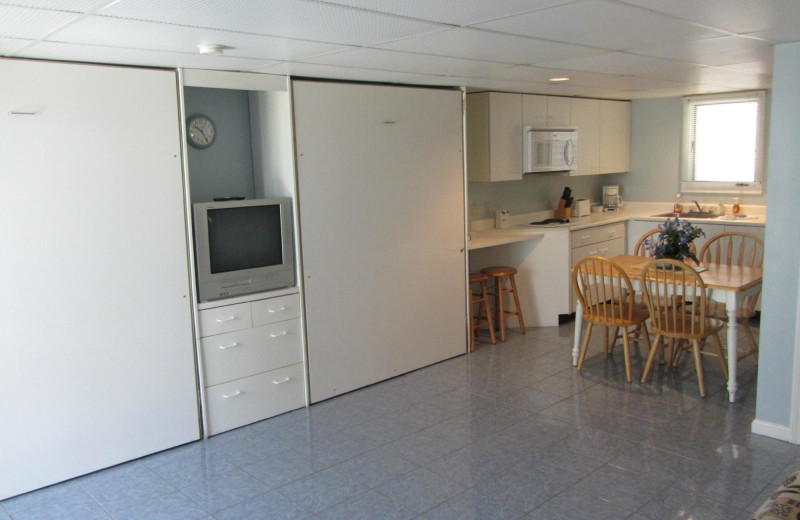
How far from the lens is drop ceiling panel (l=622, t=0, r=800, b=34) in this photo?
2.45 metres

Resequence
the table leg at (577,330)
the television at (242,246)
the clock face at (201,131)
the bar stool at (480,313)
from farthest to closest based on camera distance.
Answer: the bar stool at (480,313), the table leg at (577,330), the clock face at (201,131), the television at (242,246)

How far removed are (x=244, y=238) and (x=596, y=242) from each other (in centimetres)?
386

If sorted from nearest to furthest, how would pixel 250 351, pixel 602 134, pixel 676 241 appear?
pixel 250 351, pixel 676 241, pixel 602 134

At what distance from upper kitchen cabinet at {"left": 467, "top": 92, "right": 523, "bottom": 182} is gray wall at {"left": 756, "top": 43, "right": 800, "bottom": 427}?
2479mm

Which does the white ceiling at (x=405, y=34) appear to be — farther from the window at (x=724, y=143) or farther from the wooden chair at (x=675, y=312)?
the window at (x=724, y=143)

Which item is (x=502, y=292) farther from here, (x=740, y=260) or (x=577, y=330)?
(x=740, y=260)

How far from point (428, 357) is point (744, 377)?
7.41 feet

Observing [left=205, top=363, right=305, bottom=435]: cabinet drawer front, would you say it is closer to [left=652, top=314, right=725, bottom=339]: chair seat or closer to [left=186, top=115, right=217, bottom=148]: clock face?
[left=186, top=115, right=217, bottom=148]: clock face

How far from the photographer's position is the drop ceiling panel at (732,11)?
8.04 ft

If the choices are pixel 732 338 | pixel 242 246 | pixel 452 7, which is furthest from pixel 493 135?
pixel 452 7

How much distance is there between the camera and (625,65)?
4.13 m

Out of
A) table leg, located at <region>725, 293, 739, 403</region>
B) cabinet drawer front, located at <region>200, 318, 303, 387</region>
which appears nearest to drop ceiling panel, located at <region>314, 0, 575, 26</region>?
cabinet drawer front, located at <region>200, 318, 303, 387</region>

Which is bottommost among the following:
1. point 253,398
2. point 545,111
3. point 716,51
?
point 253,398

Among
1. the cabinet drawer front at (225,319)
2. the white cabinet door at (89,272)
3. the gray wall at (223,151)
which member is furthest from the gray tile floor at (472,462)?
the gray wall at (223,151)
